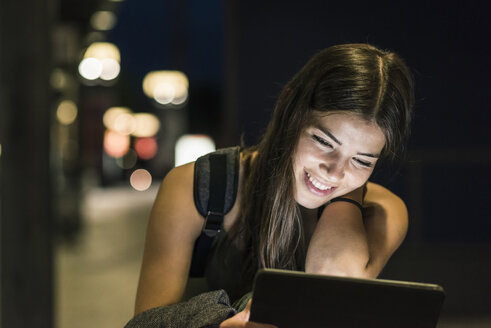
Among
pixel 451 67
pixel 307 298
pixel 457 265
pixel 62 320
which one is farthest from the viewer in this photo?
pixel 62 320

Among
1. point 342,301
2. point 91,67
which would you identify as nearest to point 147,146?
point 91,67

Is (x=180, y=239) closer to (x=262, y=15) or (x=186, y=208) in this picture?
(x=186, y=208)

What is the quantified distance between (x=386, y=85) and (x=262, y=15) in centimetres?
38

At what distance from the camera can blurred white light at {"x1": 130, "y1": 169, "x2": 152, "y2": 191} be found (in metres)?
17.6

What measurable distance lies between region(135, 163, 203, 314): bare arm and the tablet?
0.90ft

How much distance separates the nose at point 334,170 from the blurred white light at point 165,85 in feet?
24.0

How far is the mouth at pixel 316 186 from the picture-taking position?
856mm

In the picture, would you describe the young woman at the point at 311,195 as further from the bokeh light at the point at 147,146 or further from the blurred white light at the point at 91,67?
the bokeh light at the point at 147,146

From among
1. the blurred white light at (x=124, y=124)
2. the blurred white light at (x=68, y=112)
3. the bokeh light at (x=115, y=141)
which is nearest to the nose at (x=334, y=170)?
the blurred white light at (x=68, y=112)

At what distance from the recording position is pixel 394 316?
0.73 metres

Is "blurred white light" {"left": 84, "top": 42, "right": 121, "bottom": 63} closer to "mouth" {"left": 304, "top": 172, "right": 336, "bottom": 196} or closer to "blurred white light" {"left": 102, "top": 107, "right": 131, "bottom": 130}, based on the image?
"blurred white light" {"left": 102, "top": 107, "right": 131, "bottom": 130}

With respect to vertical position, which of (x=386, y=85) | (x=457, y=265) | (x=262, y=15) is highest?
(x=262, y=15)

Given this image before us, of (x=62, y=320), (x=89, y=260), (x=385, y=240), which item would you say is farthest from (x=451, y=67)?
(x=89, y=260)

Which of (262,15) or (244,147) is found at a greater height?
(262,15)
